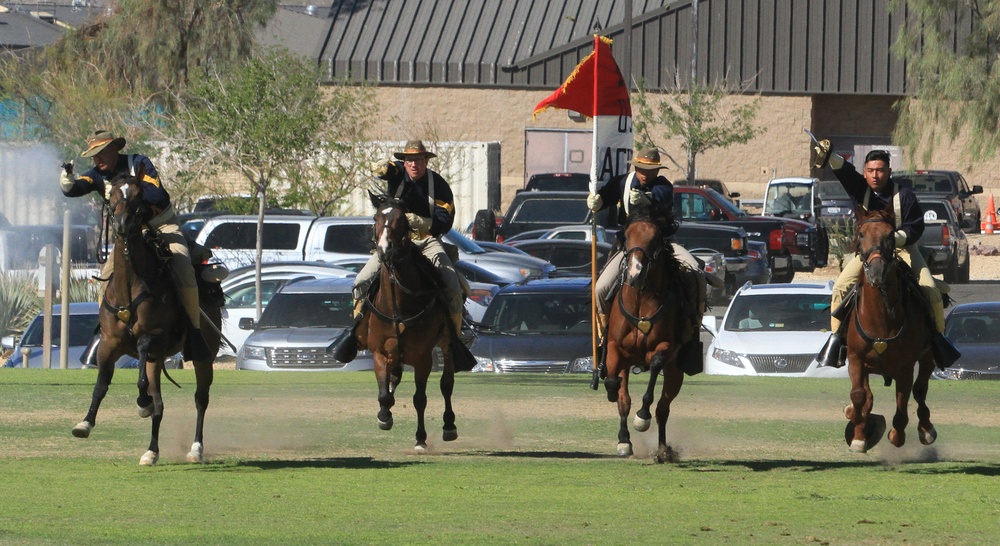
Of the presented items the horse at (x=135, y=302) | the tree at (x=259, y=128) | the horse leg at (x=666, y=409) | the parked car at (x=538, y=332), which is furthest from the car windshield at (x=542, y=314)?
the horse at (x=135, y=302)

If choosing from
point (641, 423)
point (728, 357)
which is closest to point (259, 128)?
point (728, 357)

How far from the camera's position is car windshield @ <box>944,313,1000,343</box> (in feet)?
74.6

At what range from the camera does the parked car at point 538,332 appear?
865 inches

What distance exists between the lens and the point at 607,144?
68.1 ft

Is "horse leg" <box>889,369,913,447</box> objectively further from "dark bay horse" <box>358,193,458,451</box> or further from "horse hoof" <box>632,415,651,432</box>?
"dark bay horse" <box>358,193,458,451</box>

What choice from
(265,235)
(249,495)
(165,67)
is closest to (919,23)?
(265,235)

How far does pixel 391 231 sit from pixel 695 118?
44760mm

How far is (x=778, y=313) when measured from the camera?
2322 centimetres

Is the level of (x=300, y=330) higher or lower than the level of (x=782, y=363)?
higher

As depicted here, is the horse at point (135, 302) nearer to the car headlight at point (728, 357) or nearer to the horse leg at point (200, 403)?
the horse leg at point (200, 403)

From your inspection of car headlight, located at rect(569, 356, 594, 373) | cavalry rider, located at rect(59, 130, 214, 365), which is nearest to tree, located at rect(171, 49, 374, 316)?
car headlight, located at rect(569, 356, 594, 373)

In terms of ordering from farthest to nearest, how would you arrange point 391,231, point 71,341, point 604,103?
point 71,341, point 604,103, point 391,231

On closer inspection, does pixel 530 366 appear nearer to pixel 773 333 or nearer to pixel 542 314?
pixel 542 314

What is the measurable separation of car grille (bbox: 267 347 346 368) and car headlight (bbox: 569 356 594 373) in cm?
330
